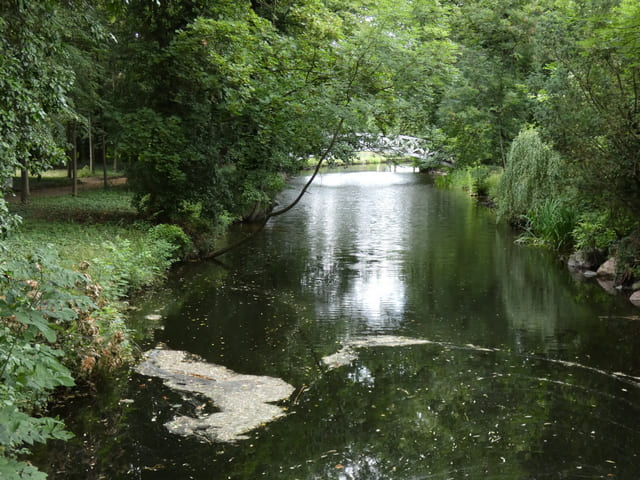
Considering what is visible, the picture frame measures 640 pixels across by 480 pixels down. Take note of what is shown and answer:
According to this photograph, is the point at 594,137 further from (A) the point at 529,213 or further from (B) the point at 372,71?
(A) the point at 529,213

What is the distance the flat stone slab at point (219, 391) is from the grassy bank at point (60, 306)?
57cm

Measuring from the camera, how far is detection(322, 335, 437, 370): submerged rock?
769 cm

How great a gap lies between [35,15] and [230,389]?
4.96 metres

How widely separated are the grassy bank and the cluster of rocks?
8.78 metres

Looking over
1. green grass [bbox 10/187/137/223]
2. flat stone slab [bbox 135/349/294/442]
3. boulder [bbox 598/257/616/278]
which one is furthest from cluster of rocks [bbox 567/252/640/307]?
green grass [bbox 10/187/137/223]

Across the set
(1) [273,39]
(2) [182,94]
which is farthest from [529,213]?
(2) [182,94]

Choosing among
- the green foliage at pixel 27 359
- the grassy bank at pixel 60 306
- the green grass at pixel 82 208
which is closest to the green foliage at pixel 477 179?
the green grass at pixel 82 208

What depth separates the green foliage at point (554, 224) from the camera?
14930mm

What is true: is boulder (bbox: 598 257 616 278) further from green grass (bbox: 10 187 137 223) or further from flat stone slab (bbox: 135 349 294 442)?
green grass (bbox: 10 187 137 223)

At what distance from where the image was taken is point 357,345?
327 inches

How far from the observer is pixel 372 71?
38.1ft

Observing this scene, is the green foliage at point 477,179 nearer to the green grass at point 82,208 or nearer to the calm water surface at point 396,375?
the calm water surface at point 396,375

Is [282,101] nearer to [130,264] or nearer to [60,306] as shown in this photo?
[130,264]

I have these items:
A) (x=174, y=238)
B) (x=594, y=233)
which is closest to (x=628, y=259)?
(x=594, y=233)
